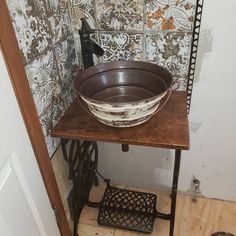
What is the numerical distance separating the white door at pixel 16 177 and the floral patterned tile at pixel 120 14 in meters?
0.53

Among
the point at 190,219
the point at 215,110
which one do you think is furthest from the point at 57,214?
the point at 215,110

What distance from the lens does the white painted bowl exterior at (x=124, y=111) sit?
0.83 m

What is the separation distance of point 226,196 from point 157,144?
877 mm

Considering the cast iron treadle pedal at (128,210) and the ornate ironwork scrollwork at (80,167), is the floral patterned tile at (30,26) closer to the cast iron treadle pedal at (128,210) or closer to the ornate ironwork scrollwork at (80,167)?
the ornate ironwork scrollwork at (80,167)

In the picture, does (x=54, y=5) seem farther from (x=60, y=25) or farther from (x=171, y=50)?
(x=171, y=50)

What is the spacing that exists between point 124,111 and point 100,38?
Answer: 0.46 meters

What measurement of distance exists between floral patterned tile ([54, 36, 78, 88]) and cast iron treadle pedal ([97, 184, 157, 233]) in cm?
75

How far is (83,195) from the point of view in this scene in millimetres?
1454

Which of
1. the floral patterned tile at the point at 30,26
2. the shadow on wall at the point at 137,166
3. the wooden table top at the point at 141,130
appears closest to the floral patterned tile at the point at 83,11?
the floral patterned tile at the point at 30,26

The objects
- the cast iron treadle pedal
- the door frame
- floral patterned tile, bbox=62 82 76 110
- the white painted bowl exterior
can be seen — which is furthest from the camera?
the cast iron treadle pedal

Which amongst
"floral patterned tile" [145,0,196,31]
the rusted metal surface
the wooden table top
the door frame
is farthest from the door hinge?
"floral patterned tile" [145,0,196,31]

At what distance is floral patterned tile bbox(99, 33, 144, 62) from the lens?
1.12m

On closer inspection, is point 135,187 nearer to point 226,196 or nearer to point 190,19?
point 226,196

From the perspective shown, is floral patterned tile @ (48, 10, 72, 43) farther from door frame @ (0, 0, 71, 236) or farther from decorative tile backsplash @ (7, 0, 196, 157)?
door frame @ (0, 0, 71, 236)
